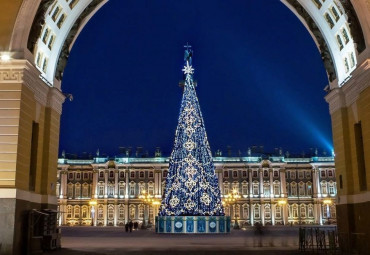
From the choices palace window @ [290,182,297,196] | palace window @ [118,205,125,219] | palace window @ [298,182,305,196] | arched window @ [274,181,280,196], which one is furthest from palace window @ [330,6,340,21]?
palace window @ [118,205,125,219]

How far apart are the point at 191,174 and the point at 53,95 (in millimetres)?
18397

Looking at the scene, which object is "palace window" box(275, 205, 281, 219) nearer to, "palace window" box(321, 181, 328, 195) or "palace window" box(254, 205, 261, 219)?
"palace window" box(254, 205, 261, 219)

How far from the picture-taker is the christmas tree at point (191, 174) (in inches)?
1459

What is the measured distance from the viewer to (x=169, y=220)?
125ft

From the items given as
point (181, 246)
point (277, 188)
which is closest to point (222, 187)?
point (277, 188)

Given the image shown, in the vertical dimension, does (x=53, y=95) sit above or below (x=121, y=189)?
below

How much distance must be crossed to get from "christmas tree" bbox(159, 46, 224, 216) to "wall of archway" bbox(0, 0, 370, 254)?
16.7 metres

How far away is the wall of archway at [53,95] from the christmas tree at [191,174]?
16721mm

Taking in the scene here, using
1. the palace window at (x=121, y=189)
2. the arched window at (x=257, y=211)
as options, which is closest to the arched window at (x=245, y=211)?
the arched window at (x=257, y=211)

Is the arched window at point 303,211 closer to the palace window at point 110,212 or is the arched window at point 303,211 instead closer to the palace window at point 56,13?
the palace window at point 110,212

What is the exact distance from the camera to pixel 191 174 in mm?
37156

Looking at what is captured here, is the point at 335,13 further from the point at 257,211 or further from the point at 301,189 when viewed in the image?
the point at 301,189

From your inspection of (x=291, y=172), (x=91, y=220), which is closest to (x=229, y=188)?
(x=291, y=172)

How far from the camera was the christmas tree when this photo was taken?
1459 inches
